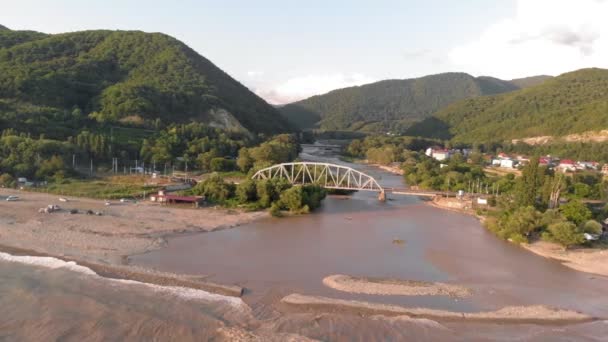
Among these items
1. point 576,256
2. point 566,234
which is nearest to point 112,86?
point 566,234

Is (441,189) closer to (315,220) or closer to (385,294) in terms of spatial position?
(315,220)

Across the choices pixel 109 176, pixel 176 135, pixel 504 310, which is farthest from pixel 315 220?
pixel 176 135

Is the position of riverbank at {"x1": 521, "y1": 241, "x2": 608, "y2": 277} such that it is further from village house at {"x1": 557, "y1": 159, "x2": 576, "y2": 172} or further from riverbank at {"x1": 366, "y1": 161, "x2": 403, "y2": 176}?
riverbank at {"x1": 366, "y1": 161, "x2": 403, "y2": 176}

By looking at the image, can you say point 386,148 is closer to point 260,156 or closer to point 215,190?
point 260,156

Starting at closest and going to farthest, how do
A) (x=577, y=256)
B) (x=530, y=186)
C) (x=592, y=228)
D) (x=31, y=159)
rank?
(x=577, y=256)
(x=592, y=228)
(x=530, y=186)
(x=31, y=159)

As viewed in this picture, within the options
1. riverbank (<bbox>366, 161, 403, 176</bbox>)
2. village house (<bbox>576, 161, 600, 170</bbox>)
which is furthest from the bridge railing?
village house (<bbox>576, 161, 600, 170</bbox>)
